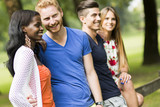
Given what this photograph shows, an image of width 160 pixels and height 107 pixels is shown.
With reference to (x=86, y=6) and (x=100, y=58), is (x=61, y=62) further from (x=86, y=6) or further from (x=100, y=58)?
(x=86, y=6)

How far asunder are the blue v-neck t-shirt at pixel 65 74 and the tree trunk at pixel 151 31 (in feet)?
37.3

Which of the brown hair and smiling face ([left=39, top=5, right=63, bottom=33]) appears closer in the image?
smiling face ([left=39, top=5, right=63, bottom=33])

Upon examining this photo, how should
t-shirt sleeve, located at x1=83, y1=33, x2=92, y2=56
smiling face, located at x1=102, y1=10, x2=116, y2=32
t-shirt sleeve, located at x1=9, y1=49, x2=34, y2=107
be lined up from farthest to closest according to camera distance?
smiling face, located at x1=102, y1=10, x2=116, y2=32 < t-shirt sleeve, located at x1=83, y1=33, x2=92, y2=56 < t-shirt sleeve, located at x1=9, y1=49, x2=34, y2=107

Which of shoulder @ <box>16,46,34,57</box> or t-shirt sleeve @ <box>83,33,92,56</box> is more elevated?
shoulder @ <box>16,46,34,57</box>

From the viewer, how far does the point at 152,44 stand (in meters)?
13.3

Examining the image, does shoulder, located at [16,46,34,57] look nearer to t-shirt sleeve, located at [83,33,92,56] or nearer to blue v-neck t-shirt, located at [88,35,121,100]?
t-shirt sleeve, located at [83,33,92,56]

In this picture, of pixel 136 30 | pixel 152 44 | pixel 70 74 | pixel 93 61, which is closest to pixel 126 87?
pixel 93 61

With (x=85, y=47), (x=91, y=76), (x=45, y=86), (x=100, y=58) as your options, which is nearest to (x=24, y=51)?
(x=45, y=86)

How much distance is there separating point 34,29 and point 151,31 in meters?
11.8

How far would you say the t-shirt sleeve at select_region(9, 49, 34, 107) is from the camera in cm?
196

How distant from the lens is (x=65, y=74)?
2.42 metres

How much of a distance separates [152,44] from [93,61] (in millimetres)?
11061

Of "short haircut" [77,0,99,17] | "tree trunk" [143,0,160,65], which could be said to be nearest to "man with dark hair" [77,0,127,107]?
"short haircut" [77,0,99,17]

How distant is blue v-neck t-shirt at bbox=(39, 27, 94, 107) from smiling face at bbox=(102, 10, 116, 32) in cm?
118
